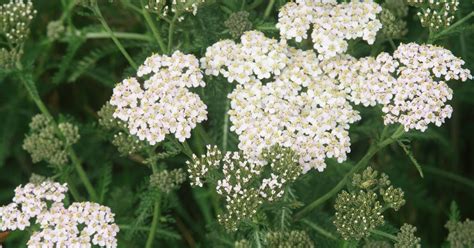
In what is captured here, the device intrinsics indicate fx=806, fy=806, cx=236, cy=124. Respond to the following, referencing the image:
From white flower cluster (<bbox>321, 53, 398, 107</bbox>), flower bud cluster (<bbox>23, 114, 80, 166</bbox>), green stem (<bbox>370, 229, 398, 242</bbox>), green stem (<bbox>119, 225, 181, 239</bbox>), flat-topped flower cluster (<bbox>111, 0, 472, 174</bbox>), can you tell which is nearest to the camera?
green stem (<bbox>370, 229, 398, 242</bbox>)

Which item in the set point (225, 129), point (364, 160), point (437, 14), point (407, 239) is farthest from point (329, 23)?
point (407, 239)

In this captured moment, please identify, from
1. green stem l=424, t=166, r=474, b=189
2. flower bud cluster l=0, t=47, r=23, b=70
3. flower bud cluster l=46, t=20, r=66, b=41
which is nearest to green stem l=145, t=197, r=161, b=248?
flower bud cluster l=0, t=47, r=23, b=70

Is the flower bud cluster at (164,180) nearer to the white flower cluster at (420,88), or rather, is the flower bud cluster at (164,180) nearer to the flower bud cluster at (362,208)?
the flower bud cluster at (362,208)

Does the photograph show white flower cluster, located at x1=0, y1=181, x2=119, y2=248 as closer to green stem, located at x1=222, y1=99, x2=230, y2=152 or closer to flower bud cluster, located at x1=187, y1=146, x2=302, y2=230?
flower bud cluster, located at x1=187, y1=146, x2=302, y2=230

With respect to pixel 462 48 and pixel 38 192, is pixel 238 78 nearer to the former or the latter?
pixel 38 192

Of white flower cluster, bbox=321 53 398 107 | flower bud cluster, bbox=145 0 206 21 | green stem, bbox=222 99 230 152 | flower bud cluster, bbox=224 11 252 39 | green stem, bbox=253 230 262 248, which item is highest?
flower bud cluster, bbox=145 0 206 21

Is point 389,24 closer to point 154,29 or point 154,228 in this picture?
point 154,29
